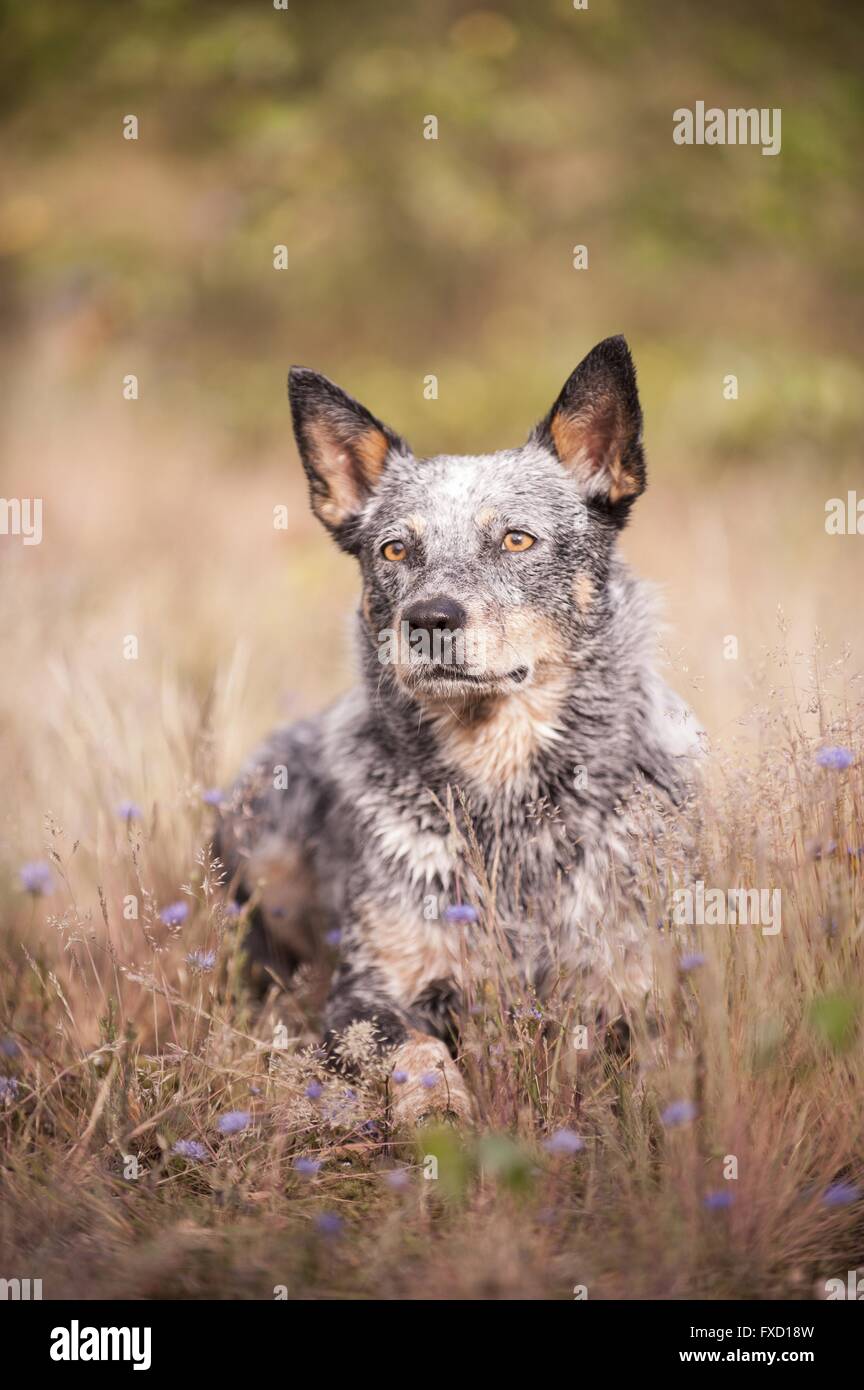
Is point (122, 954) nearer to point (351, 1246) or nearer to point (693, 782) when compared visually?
point (351, 1246)

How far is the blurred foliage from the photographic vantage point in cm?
926

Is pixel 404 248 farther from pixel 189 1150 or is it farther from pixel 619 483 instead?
pixel 189 1150

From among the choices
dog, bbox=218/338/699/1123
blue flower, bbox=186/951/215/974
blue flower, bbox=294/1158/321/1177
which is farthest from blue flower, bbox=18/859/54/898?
blue flower, bbox=294/1158/321/1177

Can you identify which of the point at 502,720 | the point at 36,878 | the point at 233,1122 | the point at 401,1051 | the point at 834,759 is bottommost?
the point at 233,1122

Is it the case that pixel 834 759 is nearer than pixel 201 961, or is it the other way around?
pixel 834 759

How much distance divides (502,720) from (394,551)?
64 cm

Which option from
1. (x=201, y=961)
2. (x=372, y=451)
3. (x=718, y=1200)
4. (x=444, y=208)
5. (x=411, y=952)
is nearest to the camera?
(x=718, y=1200)

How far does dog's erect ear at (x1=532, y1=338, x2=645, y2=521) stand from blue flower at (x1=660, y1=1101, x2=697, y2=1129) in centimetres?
186

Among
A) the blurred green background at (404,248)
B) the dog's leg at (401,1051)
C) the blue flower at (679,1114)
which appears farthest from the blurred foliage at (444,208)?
the blue flower at (679,1114)

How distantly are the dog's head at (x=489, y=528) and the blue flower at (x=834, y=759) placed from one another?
2.71 feet

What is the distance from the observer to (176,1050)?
9.80 feet

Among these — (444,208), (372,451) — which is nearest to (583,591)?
(372,451)

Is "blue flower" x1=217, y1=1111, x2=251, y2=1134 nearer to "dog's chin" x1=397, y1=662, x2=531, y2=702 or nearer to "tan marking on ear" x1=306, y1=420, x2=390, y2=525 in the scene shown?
"dog's chin" x1=397, y1=662, x2=531, y2=702

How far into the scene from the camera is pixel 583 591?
342cm
